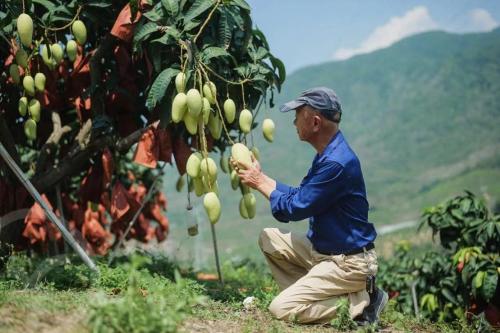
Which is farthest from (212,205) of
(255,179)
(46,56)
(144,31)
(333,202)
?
(46,56)

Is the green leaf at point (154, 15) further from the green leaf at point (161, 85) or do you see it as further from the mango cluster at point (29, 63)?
the mango cluster at point (29, 63)

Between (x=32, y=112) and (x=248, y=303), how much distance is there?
159cm

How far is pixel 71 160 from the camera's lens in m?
3.66

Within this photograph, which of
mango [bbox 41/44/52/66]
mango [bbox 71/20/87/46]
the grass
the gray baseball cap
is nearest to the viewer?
the grass

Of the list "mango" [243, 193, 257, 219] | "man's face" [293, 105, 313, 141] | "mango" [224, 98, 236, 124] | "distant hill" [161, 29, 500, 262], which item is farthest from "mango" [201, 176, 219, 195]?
"distant hill" [161, 29, 500, 262]

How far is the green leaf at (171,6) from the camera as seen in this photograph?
300 centimetres

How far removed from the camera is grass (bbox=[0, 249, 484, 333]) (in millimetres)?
1746

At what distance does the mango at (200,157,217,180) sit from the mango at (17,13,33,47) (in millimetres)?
1114

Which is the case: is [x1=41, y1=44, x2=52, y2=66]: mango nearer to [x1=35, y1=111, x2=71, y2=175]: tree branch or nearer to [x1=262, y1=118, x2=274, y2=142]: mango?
[x1=35, y1=111, x2=71, y2=175]: tree branch

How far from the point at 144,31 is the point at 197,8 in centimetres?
29

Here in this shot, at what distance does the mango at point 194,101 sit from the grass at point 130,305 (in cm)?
77

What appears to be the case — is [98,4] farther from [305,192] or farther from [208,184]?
[305,192]

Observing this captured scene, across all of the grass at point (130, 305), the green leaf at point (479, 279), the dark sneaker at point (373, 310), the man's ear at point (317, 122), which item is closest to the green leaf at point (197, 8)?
the man's ear at point (317, 122)

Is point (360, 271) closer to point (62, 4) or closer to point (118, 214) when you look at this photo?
point (118, 214)
